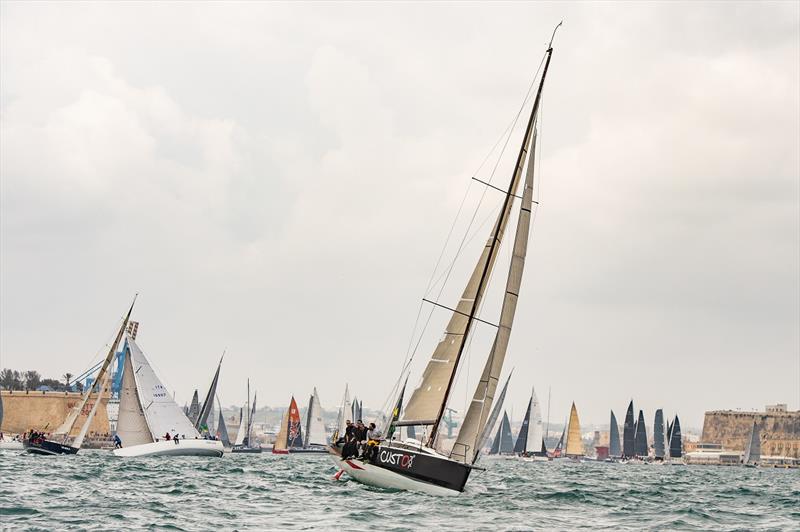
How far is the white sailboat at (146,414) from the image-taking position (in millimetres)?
66938

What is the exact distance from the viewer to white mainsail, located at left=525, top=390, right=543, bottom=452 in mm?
144125

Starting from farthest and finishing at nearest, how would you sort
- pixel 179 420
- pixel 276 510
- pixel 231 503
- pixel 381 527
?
pixel 179 420 < pixel 231 503 < pixel 276 510 < pixel 381 527

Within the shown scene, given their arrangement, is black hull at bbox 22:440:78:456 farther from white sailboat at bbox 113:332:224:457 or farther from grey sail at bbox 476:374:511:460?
grey sail at bbox 476:374:511:460

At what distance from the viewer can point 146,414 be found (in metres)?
67.5

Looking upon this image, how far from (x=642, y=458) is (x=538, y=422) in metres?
22.0

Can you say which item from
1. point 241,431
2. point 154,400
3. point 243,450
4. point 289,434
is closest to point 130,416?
point 154,400

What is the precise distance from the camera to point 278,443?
134375 mm

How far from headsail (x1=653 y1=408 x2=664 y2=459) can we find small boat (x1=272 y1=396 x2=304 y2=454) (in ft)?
199

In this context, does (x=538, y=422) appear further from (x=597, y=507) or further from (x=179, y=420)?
(x=597, y=507)

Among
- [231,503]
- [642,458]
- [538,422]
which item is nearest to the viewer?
[231,503]

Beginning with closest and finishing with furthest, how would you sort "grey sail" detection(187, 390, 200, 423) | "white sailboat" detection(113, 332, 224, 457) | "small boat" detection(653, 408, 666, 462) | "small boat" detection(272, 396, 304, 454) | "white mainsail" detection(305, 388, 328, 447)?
"white sailboat" detection(113, 332, 224, 457) < "grey sail" detection(187, 390, 200, 423) < "white mainsail" detection(305, 388, 328, 447) < "small boat" detection(272, 396, 304, 454) < "small boat" detection(653, 408, 666, 462)

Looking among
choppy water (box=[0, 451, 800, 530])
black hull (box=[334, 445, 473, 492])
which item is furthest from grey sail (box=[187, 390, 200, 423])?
black hull (box=[334, 445, 473, 492])

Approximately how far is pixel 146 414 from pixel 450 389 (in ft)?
124

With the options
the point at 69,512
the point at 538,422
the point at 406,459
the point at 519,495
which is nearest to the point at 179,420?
the point at 519,495
